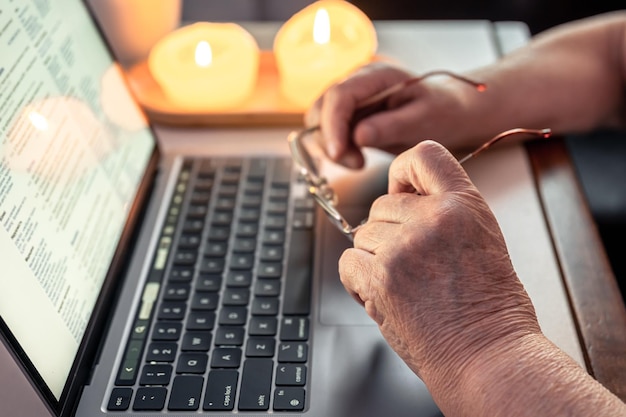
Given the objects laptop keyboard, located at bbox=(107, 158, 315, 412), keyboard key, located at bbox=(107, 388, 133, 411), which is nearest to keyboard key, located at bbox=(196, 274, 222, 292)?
laptop keyboard, located at bbox=(107, 158, 315, 412)

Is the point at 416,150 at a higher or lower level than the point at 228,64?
lower

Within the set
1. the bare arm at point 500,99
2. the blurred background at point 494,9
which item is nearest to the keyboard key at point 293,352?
the bare arm at point 500,99

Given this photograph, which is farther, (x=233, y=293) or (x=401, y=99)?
(x=401, y=99)

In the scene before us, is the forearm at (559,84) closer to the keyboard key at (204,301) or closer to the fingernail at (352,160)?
the fingernail at (352,160)

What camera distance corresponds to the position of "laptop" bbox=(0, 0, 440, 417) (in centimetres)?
47

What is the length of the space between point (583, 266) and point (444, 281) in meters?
0.20

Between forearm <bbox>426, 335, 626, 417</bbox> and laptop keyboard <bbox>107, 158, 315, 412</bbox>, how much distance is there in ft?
0.38

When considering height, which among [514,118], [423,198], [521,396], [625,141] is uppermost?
[625,141]

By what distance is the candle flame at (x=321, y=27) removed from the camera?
0.72 meters

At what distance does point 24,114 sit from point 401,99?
1.14 ft

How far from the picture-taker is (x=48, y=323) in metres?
0.46

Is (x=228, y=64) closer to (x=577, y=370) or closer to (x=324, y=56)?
(x=324, y=56)

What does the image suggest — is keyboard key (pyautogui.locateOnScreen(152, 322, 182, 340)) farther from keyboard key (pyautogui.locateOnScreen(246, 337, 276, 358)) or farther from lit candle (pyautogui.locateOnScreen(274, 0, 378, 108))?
lit candle (pyautogui.locateOnScreen(274, 0, 378, 108))

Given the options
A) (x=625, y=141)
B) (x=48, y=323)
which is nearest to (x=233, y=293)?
(x=48, y=323)
